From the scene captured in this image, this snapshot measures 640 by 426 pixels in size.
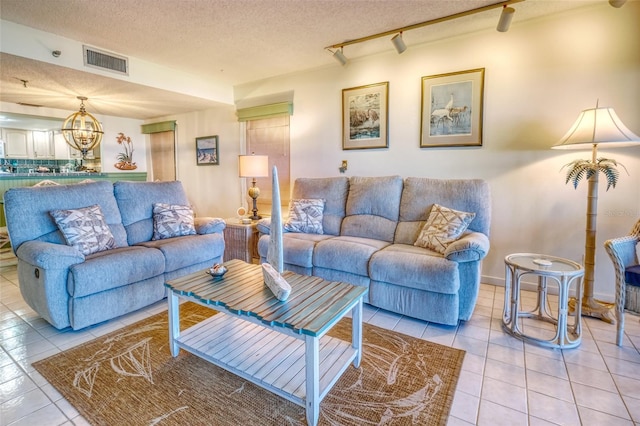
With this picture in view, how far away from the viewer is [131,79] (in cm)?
359

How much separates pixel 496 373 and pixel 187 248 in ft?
8.23

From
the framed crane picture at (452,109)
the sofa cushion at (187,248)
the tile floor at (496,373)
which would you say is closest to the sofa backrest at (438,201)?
the framed crane picture at (452,109)

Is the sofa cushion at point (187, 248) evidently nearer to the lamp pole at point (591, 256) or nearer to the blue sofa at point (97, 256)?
the blue sofa at point (97, 256)

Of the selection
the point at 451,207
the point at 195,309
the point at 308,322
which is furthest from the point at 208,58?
the point at 308,322

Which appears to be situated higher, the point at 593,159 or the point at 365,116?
the point at 365,116

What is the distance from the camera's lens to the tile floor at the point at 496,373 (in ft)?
4.70

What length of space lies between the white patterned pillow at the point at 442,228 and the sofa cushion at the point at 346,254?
37cm

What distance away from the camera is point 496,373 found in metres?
1.73

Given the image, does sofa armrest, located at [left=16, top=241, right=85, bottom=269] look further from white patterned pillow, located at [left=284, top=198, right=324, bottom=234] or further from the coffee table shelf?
white patterned pillow, located at [left=284, top=198, right=324, bottom=234]

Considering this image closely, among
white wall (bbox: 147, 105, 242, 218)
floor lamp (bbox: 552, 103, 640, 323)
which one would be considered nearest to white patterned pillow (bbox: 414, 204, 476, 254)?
floor lamp (bbox: 552, 103, 640, 323)

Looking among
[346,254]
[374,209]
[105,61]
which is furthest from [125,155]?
[346,254]

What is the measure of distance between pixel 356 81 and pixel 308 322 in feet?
10.1

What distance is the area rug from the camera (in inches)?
56.4

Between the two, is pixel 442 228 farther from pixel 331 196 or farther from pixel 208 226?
pixel 208 226
